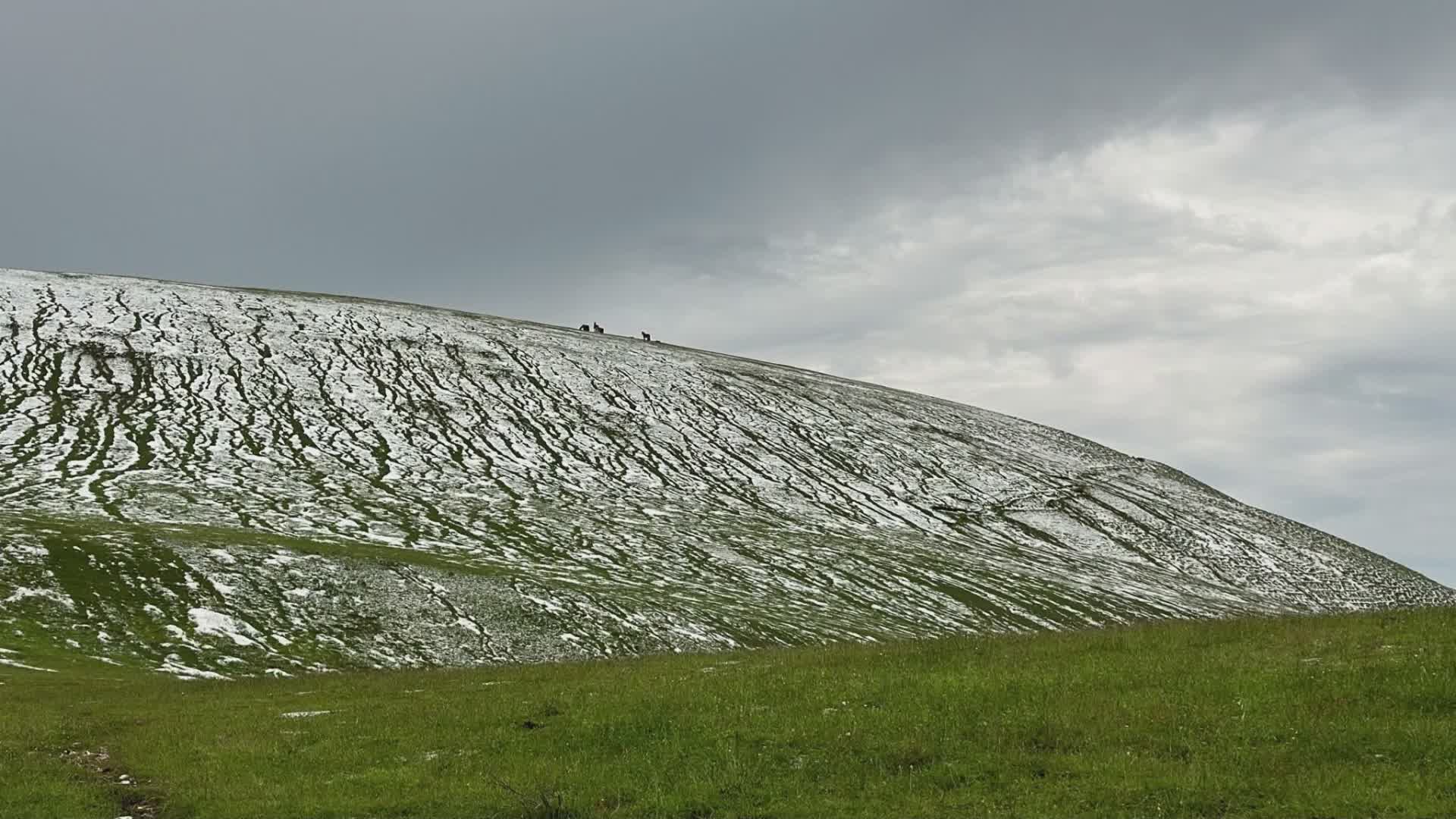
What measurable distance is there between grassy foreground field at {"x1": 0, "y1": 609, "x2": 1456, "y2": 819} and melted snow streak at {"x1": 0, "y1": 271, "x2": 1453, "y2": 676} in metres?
22.2

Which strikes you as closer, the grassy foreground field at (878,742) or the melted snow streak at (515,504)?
the grassy foreground field at (878,742)

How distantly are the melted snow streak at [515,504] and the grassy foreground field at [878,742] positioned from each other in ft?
72.8

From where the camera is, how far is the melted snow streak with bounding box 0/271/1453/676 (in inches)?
2036

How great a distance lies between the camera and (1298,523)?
476ft

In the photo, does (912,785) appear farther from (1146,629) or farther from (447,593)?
(447,593)

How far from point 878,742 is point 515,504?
71301 mm

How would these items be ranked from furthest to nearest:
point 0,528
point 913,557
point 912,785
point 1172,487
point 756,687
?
point 1172,487 → point 913,557 → point 0,528 → point 756,687 → point 912,785

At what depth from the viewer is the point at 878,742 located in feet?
59.9

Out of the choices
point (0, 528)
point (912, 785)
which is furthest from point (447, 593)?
point (912, 785)

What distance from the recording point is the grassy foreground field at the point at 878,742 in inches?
610

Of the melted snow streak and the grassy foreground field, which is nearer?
the grassy foreground field

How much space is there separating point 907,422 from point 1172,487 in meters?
36.8

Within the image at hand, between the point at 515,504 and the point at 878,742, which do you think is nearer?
the point at 878,742

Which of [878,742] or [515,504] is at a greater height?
[878,742]
